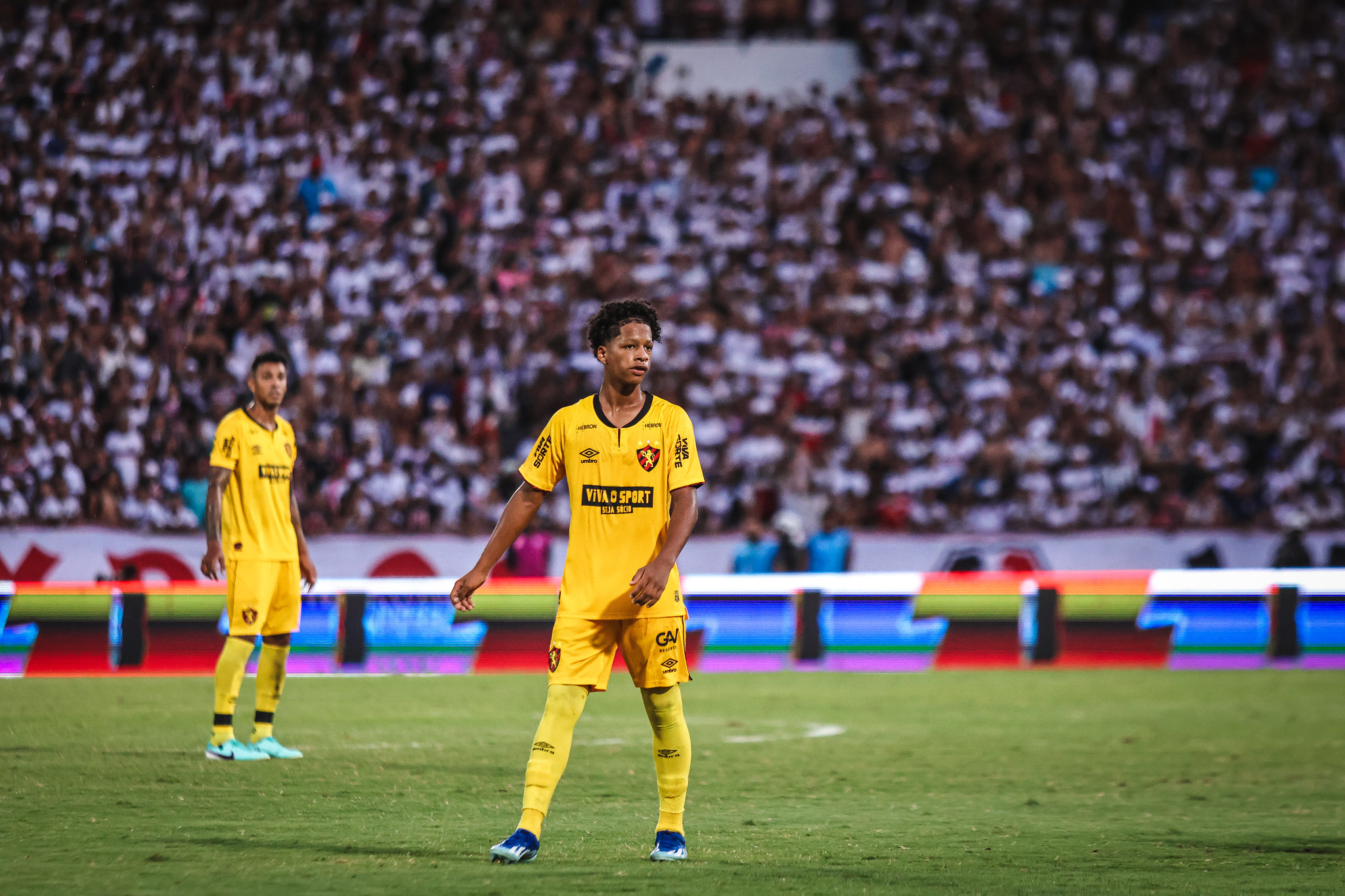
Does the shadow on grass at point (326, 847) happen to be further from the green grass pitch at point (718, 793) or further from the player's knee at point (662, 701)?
the player's knee at point (662, 701)

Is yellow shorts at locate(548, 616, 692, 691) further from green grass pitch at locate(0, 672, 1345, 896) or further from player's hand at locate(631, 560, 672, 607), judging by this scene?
green grass pitch at locate(0, 672, 1345, 896)

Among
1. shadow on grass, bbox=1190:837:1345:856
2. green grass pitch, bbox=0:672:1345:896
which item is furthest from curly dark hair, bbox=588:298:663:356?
shadow on grass, bbox=1190:837:1345:856

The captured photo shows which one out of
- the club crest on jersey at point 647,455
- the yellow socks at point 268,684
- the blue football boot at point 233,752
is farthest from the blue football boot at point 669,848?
the yellow socks at point 268,684

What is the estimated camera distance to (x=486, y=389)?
20.6 meters

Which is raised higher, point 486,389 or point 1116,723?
point 486,389

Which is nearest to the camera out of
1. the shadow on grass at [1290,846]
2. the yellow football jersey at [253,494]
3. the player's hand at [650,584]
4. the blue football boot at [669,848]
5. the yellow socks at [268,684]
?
the player's hand at [650,584]

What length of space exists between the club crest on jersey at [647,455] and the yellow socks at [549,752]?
3.01 feet

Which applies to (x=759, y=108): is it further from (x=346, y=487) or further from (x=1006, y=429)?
(x=346, y=487)

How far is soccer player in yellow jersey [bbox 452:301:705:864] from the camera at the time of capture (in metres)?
6.48

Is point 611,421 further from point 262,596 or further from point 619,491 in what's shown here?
point 262,596

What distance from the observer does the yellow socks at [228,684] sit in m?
9.91

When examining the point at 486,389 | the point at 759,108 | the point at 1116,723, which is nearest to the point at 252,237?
the point at 486,389

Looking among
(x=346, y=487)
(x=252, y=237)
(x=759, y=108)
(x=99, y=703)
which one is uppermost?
(x=759, y=108)

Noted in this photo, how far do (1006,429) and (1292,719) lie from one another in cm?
808
